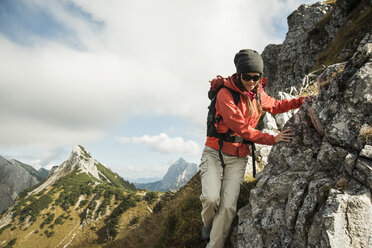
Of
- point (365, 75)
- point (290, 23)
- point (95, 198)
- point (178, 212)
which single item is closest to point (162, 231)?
point (178, 212)

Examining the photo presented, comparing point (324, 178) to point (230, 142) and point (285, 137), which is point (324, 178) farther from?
point (230, 142)

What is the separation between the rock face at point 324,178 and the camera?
3.21 meters

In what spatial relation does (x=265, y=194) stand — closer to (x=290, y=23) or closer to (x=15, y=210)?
(x=290, y=23)

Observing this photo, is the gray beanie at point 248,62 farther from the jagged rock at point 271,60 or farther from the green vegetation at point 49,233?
the green vegetation at point 49,233

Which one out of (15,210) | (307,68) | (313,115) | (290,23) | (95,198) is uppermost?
(290,23)

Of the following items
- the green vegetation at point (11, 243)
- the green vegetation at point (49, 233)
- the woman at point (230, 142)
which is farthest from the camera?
the green vegetation at point (49, 233)

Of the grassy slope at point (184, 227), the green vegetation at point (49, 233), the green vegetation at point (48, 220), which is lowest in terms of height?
the green vegetation at point (49, 233)

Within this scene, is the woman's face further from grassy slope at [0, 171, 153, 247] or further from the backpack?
grassy slope at [0, 171, 153, 247]

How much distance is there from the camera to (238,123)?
523cm

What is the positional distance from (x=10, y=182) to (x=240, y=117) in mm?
193515

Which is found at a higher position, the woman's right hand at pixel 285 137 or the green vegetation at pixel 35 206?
the woman's right hand at pixel 285 137

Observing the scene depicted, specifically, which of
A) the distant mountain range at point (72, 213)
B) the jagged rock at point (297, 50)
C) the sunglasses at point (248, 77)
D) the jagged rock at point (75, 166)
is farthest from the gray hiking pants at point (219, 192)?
the jagged rock at point (75, 166)

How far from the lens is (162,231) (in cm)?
934

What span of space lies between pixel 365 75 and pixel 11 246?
118516 millimetres
